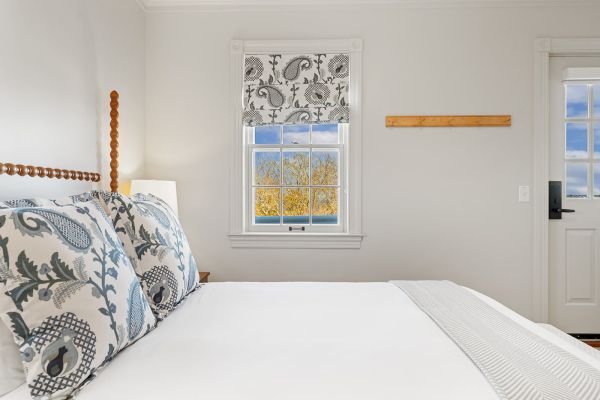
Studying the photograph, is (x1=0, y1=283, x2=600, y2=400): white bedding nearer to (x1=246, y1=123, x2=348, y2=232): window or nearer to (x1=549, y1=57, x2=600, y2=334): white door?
(x1=246, y1=123, x2=348, y2=232): window

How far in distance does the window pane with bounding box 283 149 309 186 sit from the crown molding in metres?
1.03

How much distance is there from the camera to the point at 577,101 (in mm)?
2627

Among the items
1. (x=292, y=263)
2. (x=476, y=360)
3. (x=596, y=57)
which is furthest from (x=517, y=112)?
(x=476, y=360)

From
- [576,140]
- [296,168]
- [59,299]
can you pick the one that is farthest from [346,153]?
[59,299]

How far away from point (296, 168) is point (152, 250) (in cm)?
158

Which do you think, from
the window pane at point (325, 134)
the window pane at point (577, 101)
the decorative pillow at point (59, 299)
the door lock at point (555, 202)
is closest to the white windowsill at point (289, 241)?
the window pane at point (325, 134)

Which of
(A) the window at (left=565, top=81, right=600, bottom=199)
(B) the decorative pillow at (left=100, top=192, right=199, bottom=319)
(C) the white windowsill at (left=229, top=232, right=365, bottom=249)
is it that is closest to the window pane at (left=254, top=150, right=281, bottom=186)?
(C) the white windowsill at (left=229, top=232, right=365, bottom=249)

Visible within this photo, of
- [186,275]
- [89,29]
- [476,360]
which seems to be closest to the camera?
[476,360]

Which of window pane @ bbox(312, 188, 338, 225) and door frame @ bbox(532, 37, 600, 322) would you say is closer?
door frame @ bbox(532, 37, 600, 322)

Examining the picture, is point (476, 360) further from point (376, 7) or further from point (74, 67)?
point (376, 7)

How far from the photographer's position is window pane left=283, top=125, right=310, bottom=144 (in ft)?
8.93

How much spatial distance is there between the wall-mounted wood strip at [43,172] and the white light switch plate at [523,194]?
8.80 feet

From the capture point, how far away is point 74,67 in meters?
1.80

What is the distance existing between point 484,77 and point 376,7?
901 mm
